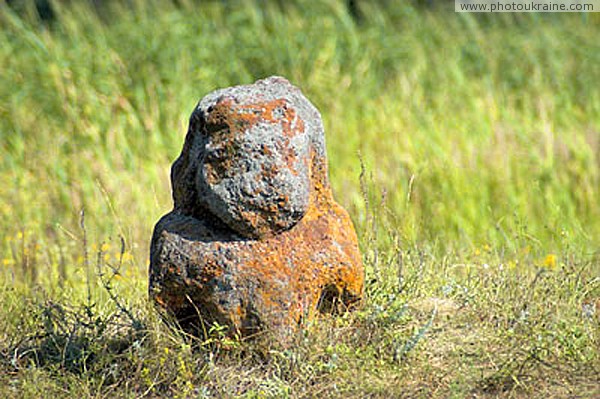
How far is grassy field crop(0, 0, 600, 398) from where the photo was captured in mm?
3697

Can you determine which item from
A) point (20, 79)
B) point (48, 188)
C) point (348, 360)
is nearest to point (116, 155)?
point (48, 188)

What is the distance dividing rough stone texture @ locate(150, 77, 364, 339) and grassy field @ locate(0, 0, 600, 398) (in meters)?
0.15

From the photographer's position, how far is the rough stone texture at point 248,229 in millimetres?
3641

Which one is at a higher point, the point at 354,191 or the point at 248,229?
the point at 248,229

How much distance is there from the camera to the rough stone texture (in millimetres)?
3641

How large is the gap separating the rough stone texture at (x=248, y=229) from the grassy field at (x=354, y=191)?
153 mm

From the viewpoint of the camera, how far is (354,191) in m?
6.62

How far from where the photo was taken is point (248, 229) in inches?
144

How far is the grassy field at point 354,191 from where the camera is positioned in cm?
370

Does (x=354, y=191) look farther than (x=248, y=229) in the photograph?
Yes

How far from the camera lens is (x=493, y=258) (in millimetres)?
5055

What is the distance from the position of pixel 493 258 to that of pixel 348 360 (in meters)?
1.67

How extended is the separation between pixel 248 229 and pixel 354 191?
3031mm

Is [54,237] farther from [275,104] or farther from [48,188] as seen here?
[275,104]
